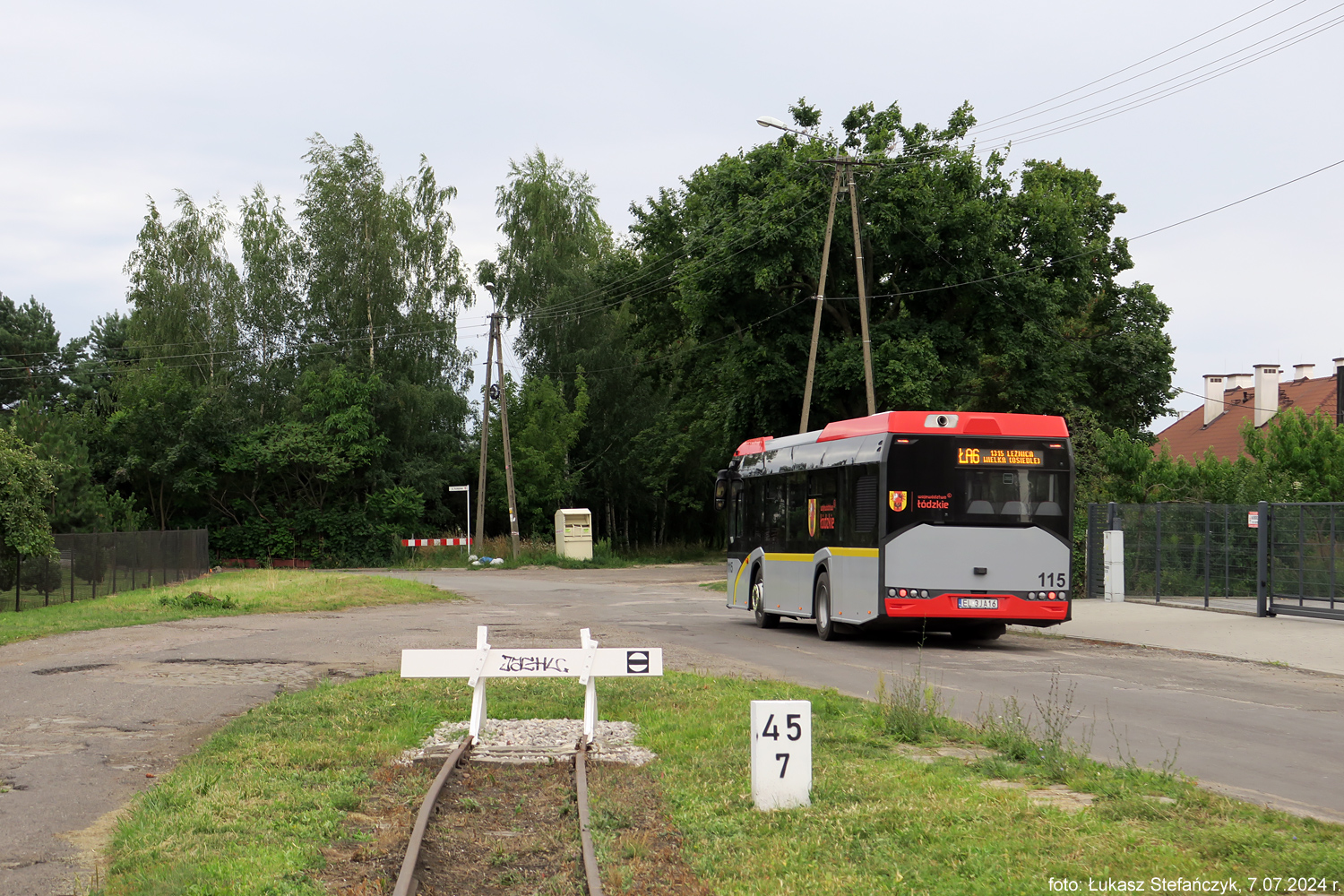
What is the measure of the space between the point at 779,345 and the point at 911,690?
1203 inches

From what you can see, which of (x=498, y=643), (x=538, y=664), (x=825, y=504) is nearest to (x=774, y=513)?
(x=825, y=504)

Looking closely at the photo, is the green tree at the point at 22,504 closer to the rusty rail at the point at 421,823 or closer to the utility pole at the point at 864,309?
the utility pole at the point at 864,309

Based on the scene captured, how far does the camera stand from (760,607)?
23406mm

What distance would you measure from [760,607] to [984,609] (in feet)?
19.4

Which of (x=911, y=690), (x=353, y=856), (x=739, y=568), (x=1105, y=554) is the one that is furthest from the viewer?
(x=1105, y=554)

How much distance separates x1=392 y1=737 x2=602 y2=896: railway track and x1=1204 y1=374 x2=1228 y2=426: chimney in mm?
63552

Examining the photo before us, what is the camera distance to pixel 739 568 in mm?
24688

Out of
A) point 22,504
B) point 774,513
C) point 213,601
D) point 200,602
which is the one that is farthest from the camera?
point 22,504

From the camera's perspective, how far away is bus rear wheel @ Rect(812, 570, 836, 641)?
20.0 metres

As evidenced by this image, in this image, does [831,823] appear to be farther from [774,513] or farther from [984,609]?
[774,513]

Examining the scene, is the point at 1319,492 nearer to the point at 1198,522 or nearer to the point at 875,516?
the point at 1198,522

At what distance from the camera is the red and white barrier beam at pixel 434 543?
53625 millimetres

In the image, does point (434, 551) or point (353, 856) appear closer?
point (353, 856)

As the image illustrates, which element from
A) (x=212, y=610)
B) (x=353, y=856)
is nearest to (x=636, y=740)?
(x=353, y=856)
